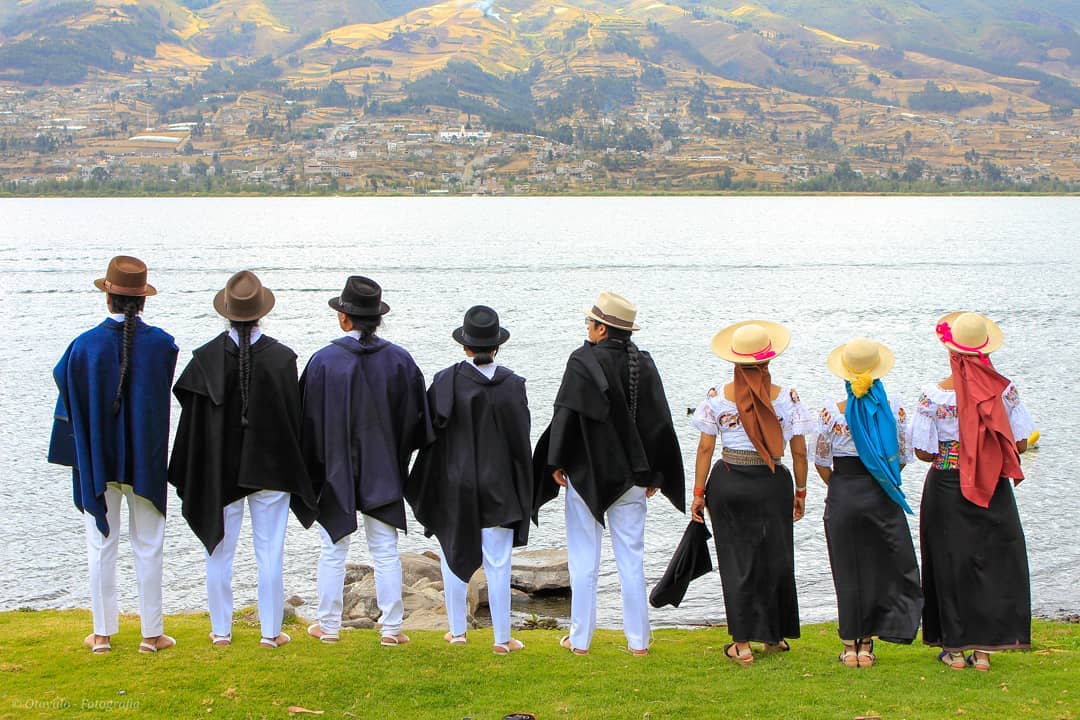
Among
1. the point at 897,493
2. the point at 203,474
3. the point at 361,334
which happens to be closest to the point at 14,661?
the point at 203,474

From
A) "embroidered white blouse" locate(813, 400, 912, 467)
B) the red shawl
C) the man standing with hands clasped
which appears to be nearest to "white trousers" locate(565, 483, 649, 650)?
the man standing with hands clasped

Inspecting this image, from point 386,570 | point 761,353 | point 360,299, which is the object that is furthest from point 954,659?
point 360,299

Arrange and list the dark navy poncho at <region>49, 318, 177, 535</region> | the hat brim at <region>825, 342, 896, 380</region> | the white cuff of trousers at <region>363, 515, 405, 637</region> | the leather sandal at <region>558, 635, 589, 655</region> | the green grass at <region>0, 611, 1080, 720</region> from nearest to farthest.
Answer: the green grass at <region>0, 611, 1080, 720</region> → the dark navy poncho at <region>49, 318, 177, 535</region> → the hat brim at <region>825, 342, 896, 380</region> → the white cuff of trousers at <region>363, 515, 405, 637</region> → the leather sandal at <region>558, 635, 589, 655</region>

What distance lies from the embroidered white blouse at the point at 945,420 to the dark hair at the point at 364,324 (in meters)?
4.09

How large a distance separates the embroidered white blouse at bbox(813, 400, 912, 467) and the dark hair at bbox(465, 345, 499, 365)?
252cm

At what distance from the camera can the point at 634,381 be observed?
8.39 meters

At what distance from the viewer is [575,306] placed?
5662 cm

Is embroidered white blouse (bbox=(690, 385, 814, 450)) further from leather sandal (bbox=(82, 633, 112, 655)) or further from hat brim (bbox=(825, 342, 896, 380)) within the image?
leather sandal (bbox=(82, 633, 112, 655))

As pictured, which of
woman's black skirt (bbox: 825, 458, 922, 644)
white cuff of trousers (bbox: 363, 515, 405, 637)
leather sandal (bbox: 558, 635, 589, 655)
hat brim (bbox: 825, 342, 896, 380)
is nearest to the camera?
hat brim (bbox: 825, 342, 896, 380)

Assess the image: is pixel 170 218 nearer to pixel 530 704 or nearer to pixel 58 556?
pixel 58 556

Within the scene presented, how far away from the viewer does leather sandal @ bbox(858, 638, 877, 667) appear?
27.0ft

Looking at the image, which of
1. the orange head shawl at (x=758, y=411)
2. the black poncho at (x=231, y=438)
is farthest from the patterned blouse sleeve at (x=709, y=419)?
the black poncho at (x=231, y=438)

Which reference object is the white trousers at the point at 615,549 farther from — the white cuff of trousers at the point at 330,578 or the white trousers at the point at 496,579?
the white cuff of trousers at the point at 330,578

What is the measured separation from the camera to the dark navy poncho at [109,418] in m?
7.81
